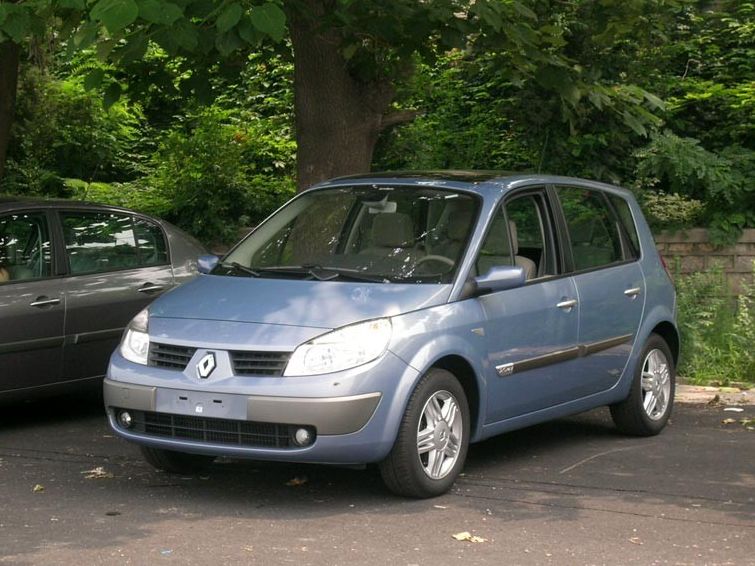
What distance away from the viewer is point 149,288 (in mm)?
9984

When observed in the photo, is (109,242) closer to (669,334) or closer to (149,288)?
(149,288)

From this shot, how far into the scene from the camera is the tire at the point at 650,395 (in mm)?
9000

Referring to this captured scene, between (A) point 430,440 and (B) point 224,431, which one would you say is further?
(A) point 430,440

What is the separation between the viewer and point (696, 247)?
13172 millimetres

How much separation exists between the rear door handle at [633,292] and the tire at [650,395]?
1.16 feet

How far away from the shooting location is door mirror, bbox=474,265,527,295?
7445mm

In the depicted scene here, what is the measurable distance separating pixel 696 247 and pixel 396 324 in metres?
6.87

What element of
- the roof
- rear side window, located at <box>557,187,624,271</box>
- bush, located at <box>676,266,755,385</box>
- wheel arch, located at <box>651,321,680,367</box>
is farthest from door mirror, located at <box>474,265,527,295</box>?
bush, located at <box>676,266,755,385</box>

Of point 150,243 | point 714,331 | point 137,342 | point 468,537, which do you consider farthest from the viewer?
point 714,331

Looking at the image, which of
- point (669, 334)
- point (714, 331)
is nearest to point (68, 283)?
point (669, 334)

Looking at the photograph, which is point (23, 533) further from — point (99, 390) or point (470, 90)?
point (470, 90)

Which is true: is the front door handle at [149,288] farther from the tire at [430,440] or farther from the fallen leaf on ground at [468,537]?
the fallen leaf on ground at [468,537]

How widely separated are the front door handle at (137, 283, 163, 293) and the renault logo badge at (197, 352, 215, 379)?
10.2 feet

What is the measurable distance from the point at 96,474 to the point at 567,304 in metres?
2.91
